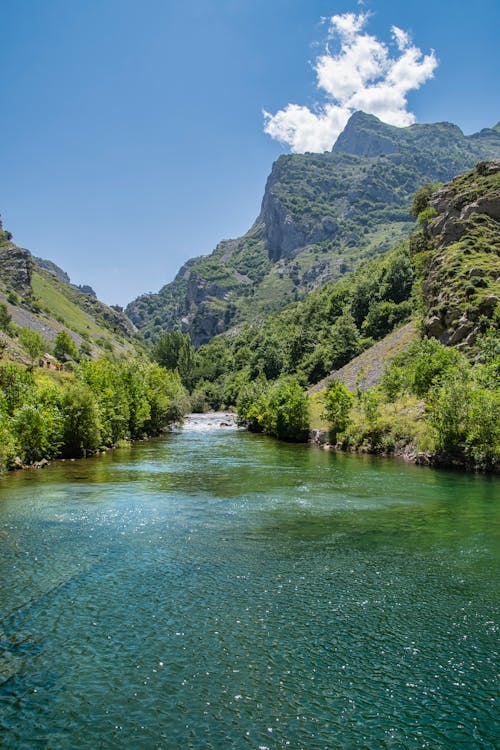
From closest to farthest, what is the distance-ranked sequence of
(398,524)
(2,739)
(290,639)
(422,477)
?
(2,739) → (290,639) → (398,524) → (422,477)

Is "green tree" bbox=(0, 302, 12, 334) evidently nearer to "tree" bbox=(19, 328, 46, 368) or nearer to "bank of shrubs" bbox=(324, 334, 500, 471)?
"tree" bbox=(19, 328, 46, 368)

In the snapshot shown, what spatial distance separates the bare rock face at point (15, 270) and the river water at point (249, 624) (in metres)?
181

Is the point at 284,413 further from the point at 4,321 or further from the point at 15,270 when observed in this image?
the point at 15,270

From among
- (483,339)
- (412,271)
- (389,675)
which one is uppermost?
(412,271)

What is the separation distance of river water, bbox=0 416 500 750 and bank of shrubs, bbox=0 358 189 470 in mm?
13333

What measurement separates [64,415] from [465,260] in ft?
189

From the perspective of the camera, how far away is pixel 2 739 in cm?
890

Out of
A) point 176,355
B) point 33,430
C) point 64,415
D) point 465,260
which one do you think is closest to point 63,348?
point 176,355

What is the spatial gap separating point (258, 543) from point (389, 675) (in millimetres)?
9471

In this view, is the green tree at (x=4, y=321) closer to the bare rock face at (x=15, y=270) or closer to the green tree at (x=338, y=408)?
the bare rock face at (x=15, y=270)

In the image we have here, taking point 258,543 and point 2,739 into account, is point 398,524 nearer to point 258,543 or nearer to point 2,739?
point 258,543

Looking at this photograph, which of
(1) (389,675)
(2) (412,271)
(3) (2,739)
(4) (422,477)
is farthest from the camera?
(2) (412,271)

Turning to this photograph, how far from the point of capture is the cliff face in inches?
2363

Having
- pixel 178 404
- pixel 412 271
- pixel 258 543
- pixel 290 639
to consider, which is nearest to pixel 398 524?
pixel 258 543
